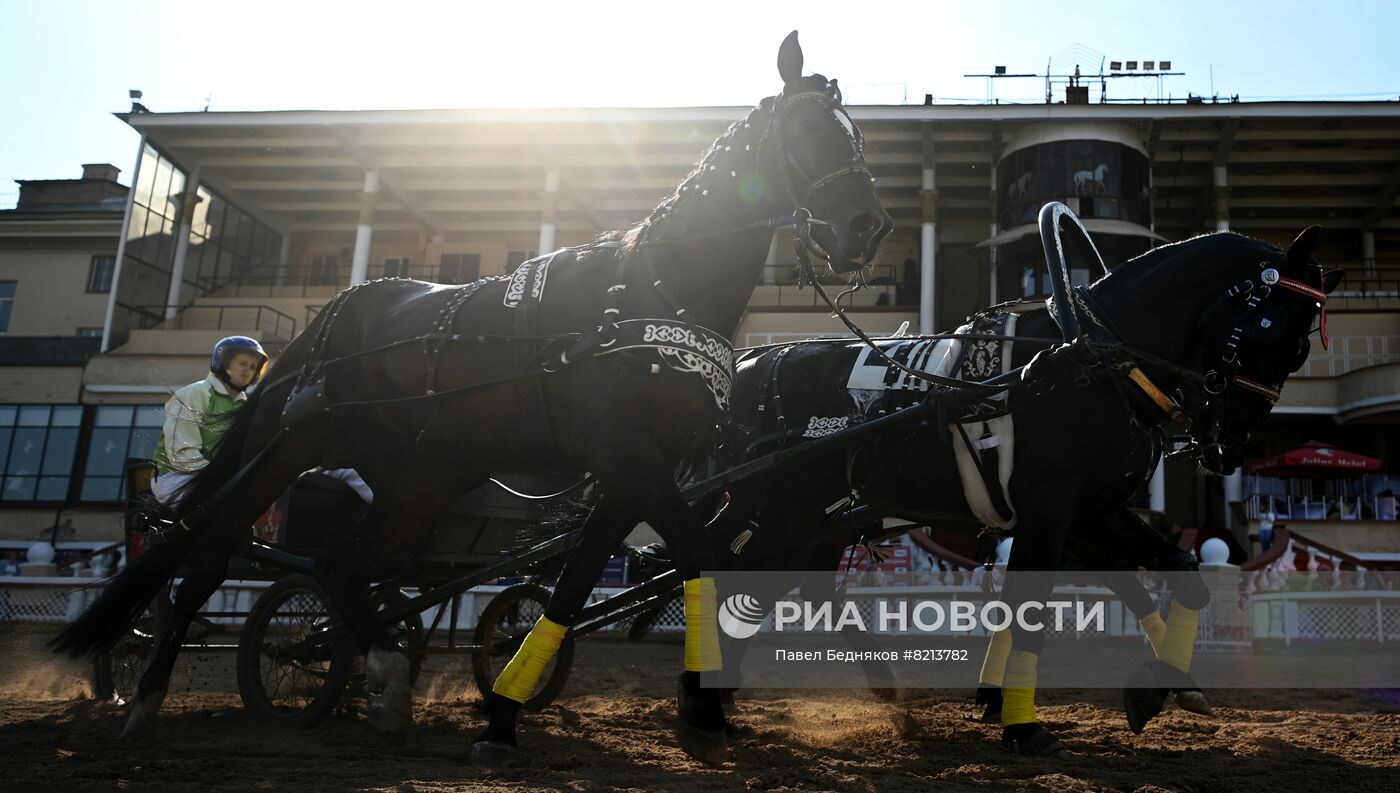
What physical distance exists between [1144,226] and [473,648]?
22216 mm

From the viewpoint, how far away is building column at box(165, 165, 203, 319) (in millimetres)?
29406

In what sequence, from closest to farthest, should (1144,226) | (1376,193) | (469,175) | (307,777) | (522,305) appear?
(307,777)
(522,305)
(1144,226)
(1376,193)
(469,175)

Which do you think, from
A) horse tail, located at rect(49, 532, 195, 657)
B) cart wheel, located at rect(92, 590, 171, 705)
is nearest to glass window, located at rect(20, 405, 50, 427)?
cart wheel, located at rect(92, 590, 171, 705)

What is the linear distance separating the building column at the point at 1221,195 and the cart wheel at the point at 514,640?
2236 cm

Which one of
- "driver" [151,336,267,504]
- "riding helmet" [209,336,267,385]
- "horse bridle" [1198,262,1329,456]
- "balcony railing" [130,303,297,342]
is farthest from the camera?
"balcony railing" [130,303,297,342]

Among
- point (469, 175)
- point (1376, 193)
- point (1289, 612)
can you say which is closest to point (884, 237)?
point (1289, 612)

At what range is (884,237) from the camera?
164 inches

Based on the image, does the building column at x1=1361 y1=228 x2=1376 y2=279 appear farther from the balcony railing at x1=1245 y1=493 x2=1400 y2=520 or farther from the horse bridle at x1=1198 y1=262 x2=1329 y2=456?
the horse bridle at x1=1198 y1=262 x2=1329 y2=456

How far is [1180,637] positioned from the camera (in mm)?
5309

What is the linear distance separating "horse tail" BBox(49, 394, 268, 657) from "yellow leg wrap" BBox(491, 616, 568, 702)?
2099 mm

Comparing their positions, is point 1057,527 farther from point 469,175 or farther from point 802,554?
point 469,175

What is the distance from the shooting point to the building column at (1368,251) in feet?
89.8

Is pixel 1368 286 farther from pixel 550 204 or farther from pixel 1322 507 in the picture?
pixel 550 204

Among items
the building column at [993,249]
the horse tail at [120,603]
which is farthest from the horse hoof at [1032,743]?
the building column at [993,249]
